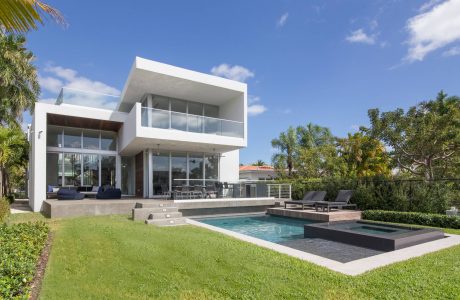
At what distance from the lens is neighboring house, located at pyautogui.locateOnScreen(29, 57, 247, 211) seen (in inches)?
607

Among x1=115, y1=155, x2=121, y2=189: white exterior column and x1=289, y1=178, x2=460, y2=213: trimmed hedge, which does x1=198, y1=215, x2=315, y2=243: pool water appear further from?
x1=115, y1=155, x2=121, y2=189: white exterior column

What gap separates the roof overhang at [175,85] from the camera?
14.9 meters

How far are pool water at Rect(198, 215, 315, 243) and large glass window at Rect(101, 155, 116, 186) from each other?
8.91 metres

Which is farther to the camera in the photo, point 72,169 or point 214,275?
point 72,169

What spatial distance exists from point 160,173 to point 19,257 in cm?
1269

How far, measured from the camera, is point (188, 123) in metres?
16.4

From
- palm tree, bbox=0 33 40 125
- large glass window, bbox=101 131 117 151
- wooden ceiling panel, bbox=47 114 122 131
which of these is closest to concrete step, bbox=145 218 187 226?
wooden ceiling panel, bbox=47 114 122 131

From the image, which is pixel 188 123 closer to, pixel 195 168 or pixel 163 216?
pixel 195 168

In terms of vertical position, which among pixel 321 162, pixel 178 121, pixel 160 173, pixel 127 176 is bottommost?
pixel 127 176

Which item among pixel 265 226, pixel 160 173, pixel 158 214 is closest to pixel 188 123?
pixel 160 173

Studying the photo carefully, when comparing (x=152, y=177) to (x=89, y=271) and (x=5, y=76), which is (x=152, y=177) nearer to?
(x=5, y=76)

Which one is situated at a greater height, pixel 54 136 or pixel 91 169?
pixel 54 136

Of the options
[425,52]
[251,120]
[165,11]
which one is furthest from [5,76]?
[425,52]

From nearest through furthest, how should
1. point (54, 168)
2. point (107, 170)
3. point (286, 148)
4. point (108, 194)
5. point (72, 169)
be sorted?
point (108, 194) < point (54, 168) < point (72, 169) < point (107, 170) < point (286, 148)
